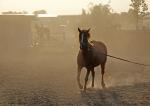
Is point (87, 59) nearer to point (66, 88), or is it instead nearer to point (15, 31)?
point (66, 88)

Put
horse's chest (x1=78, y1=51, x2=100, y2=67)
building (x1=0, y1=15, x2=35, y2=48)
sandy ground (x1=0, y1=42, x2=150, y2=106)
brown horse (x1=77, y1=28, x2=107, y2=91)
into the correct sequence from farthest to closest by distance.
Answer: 1. building (x1=0, y1=15, x2=35, y2=48)
2. horse's chest (x1=78, y1=51, x2=100, y2=67)
3. brown horse (x1=77, y1=28, x2=107, y2=91)
4. sandy ground (x1=0, y1=42, x2=150, y2=106)

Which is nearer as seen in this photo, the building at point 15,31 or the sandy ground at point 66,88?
the sandy ground at point 66,88

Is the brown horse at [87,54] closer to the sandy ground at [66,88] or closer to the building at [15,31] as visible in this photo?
the sandy ground at [66,88]

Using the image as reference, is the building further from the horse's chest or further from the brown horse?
the horse's chest

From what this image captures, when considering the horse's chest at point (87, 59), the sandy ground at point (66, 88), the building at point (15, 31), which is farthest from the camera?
the building at point (15, 31)

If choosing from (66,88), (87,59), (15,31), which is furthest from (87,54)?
(15,31)

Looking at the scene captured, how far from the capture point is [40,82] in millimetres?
18016

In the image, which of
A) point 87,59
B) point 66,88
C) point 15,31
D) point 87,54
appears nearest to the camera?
point 87,54

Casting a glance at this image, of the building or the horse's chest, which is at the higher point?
the horse's chest

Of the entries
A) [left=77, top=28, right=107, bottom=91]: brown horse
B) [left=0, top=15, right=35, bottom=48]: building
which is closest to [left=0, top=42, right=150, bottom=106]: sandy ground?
[left=77, top=28, right=107, bottom=91]: brown horse

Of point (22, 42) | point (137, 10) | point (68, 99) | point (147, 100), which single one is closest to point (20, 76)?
point (68, 99)

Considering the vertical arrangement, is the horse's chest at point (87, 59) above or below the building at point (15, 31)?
above

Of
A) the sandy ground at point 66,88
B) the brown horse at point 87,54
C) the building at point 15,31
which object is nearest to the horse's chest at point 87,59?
the brown horse at point 87,54

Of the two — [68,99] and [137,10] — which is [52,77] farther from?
[137,10]
